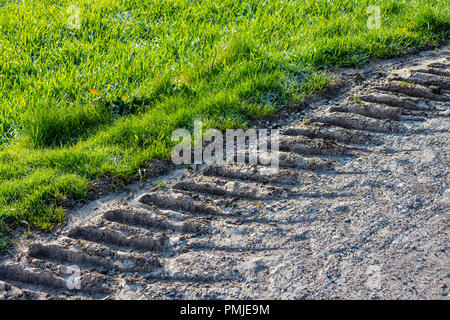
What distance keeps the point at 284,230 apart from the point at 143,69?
231 cm

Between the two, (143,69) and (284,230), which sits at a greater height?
(143,69)

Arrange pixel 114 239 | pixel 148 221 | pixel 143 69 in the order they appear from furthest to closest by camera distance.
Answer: pixel 143 69 → pixel 148 221 → pixel 114 239

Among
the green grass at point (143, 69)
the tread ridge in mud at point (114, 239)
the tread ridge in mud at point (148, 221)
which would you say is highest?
the green grass at point (143, 69)

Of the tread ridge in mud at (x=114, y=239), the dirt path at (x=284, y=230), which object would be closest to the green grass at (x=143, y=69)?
the tread ridge in mud at (x=114, y=239)

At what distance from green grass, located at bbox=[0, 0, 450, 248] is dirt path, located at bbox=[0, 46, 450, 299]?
0.37 metres

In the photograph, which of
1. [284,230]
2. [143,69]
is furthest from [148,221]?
[143,69]

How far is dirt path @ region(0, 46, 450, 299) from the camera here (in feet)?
9.36

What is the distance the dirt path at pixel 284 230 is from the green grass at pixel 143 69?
1.21 ft

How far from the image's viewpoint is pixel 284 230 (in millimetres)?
3207

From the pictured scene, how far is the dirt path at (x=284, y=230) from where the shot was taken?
2852mm

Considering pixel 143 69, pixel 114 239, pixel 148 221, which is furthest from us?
pixel 143 69

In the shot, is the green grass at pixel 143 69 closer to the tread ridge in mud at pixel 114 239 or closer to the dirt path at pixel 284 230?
the tread ridge in mud at pixel 114 239

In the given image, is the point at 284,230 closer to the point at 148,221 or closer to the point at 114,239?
the point at 148,221
